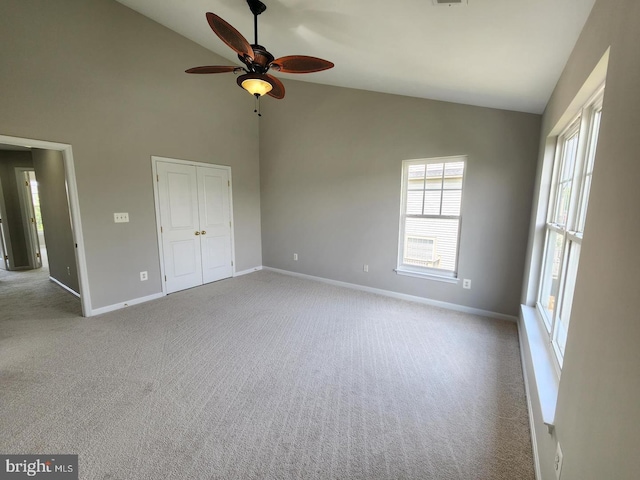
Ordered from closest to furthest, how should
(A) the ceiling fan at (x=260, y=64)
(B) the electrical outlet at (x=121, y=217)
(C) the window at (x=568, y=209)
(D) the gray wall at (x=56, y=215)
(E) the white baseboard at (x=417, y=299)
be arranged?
(C) the window at (x=568, y=209), (A) the ceiling fan at (x=260, y=64), (E) the white baseboard at (x=417, y=299), (B) the electrical outlet at (x=121, y=217), (D) the gray wall at (x=56, y=215)

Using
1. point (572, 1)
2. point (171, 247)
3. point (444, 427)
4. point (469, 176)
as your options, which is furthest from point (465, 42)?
point (171, 247)

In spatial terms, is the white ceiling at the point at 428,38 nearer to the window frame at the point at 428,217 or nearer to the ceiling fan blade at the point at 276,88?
the ceiling fan blade at the point at 276,88

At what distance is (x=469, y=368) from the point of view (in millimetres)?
2305

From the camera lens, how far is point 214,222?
459 centimetres

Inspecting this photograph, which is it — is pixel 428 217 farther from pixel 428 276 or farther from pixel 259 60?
pixel 259 60

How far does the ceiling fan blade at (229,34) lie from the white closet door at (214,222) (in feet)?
8.71

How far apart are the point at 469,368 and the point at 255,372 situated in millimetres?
1863

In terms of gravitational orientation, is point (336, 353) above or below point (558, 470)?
below

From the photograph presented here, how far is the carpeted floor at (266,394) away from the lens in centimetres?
149

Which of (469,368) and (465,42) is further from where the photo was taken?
(469,368)

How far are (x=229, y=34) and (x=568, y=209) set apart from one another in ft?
8.80

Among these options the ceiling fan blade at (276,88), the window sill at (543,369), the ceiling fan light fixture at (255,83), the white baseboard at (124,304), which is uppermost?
the ceiling fan blade at (276,88)

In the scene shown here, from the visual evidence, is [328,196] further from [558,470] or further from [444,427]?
[558,470]

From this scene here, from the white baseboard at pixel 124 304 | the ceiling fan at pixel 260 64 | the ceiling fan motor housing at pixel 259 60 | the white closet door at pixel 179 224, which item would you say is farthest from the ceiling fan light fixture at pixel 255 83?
the white baseboard at pixel 124 304
